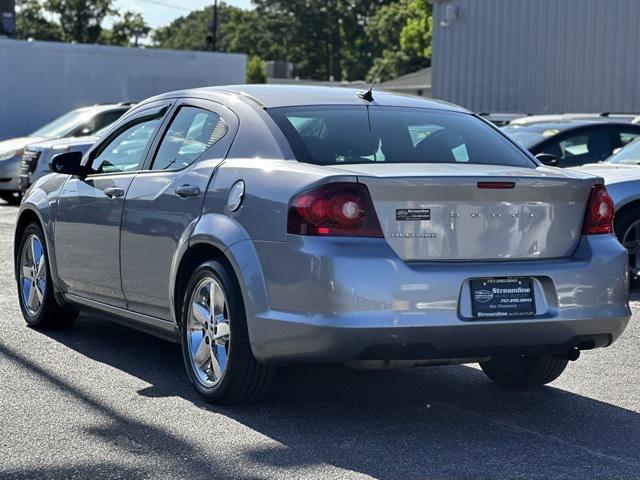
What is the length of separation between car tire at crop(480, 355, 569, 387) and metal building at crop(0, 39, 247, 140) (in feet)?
76.7

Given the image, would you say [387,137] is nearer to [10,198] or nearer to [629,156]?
[629,156]

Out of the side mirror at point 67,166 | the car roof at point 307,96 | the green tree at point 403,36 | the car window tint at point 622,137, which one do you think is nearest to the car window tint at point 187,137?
the car roof at point 307,96

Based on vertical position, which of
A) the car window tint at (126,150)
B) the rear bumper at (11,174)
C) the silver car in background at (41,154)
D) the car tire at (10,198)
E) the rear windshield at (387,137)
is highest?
the rear windshield at (387,137)

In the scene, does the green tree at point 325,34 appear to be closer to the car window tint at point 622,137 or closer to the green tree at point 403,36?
the green tree at point 403,36

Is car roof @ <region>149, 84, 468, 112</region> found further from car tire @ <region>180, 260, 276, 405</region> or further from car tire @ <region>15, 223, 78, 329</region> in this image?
car tire @ <region>15, 223, 78, 329</region>

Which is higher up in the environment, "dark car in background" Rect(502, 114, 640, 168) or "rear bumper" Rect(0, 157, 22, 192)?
"dark car in background" Rect(502, 114, 640, 168)

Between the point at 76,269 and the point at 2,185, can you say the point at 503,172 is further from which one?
the point at 2,185

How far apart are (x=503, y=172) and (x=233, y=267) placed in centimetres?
134

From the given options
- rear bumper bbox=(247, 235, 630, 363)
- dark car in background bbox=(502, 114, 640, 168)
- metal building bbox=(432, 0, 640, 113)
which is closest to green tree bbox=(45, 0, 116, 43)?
metal building bbox=(432, 0, 640, 113)

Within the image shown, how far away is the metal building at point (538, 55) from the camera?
1041 inches

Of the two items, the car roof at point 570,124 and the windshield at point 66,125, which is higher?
the car roof at point 570,124

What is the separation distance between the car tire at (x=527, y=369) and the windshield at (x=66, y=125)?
557 inches

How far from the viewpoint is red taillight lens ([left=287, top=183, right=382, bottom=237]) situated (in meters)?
5.48

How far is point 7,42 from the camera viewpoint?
2831 centimetres
